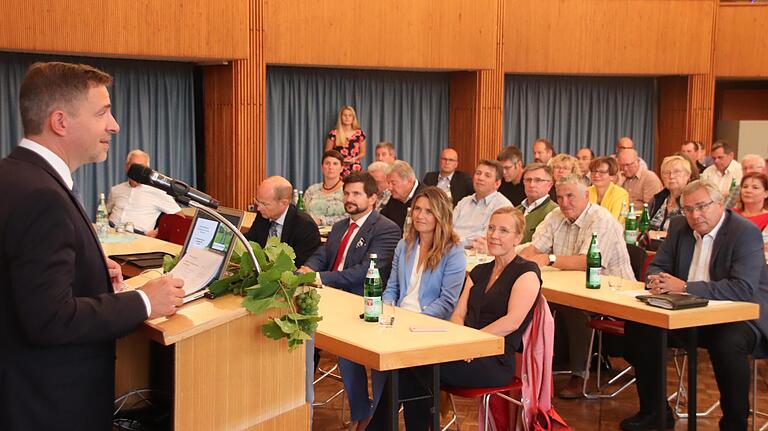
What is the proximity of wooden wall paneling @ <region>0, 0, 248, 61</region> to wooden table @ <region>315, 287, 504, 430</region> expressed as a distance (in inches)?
235

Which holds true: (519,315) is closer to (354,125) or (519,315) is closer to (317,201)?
(317,201)

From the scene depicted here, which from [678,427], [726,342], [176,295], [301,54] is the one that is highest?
[301,54]

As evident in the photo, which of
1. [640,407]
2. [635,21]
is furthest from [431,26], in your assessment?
[640,407]

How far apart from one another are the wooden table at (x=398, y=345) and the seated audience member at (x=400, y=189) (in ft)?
12.1

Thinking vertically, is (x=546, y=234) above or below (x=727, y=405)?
above

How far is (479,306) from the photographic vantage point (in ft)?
15.0

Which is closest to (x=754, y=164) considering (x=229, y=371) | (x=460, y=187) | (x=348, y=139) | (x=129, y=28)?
(x=460, y=187)

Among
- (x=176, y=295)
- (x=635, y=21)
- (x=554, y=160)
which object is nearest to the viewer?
(x=176, y=295)

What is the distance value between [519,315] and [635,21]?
9.50 m

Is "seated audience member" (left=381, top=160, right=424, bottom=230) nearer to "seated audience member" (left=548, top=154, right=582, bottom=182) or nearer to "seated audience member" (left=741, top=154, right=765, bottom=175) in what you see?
"seated audience member" (left=548, top=154, right=582, bottom=182)

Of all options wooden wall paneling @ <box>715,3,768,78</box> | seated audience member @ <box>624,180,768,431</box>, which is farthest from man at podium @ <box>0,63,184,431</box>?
wooden wall paneling @ <box>715,3,768,78</box>

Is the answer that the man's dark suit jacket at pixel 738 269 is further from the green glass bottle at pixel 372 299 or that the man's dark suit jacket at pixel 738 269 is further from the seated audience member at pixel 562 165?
the seated audience member at pixel 562 165

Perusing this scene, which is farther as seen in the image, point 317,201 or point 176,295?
point 317,201

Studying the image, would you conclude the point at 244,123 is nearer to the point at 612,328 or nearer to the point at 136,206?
the point at 136,206
